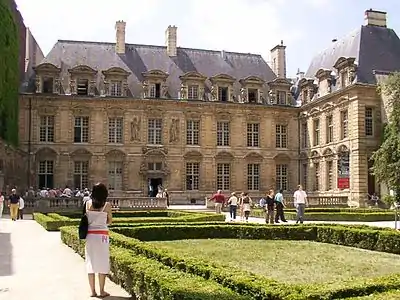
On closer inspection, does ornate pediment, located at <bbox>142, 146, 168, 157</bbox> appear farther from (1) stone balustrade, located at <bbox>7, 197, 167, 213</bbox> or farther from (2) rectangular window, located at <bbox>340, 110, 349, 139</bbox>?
(2) rectangular window, located at <bbox>340, 110, 349, 139</bbox>

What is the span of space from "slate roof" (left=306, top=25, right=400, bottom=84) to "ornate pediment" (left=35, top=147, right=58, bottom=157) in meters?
19.4

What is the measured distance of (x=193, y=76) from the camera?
38719mm

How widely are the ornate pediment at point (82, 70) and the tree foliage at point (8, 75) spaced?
143 inches

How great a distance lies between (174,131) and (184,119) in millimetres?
1103

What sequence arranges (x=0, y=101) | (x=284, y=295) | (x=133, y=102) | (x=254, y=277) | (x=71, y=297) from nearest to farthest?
(x=284, y=295) < (x=254, y=277) < (x=71, y=297) < (x=0, y=101) < (x=133, y=102)

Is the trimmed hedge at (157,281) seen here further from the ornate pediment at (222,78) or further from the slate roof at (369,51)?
the ornate pediment at (222,78)

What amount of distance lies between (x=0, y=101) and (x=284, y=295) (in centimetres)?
2677

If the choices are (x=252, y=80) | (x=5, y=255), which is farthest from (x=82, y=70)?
(x=5, y=255)

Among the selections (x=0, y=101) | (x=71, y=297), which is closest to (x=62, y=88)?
(x=0, y=101)

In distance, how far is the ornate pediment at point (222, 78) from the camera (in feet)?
128

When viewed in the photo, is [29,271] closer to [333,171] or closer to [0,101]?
[0,101]

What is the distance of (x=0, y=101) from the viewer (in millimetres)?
29484

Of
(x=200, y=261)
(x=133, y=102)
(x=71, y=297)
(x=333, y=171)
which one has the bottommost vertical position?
(x=71, y=297)

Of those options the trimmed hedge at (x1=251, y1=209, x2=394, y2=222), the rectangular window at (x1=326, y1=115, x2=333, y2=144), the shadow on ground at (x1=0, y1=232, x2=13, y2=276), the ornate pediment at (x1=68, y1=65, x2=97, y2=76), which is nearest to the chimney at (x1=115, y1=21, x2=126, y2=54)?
the ornate pediment at (x1=68, y1=65, x2=97, y2=76)
